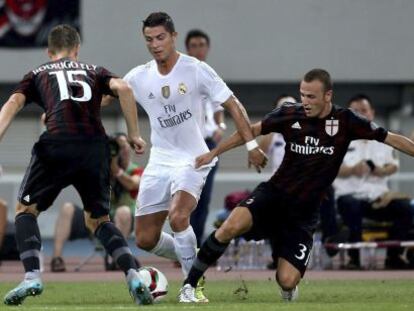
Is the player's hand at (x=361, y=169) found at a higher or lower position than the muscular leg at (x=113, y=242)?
lower

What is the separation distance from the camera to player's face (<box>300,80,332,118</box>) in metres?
12.1

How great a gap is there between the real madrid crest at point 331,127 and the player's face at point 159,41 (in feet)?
5.22

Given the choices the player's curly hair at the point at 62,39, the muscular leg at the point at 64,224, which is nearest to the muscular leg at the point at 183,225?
the player's curly hair at the point at 62,39

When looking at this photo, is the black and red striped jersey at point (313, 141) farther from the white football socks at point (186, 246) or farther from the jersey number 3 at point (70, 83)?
the jersey number 3 at point (70, 83)

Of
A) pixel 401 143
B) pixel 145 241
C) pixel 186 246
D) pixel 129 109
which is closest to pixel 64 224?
pixel 145 241

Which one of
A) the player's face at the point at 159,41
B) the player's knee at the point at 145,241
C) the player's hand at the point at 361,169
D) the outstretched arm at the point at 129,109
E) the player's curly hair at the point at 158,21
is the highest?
the player's curly hair at the point at 158,21

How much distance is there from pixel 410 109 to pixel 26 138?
21.6ft

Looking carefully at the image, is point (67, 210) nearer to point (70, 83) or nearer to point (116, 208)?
point (116, 208)

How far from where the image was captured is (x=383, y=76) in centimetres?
2467

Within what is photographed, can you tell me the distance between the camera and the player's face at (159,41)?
497 inches

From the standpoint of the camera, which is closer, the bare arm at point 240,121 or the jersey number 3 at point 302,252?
the bare arm at point 240,121

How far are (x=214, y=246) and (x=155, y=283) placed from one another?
58 centimetres

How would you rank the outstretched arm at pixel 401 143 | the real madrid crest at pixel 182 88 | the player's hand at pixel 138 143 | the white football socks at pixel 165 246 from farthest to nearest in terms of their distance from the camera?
the white football socks at pixel 165 246, the real madrid crest at pixel 182 88, the outstretched arm at pixel 401 143, the player's hand at pixel 138 143

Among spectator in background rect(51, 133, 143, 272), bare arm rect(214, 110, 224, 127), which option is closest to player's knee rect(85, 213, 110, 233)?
spectator in background rect(51, 133, 143, 272)
